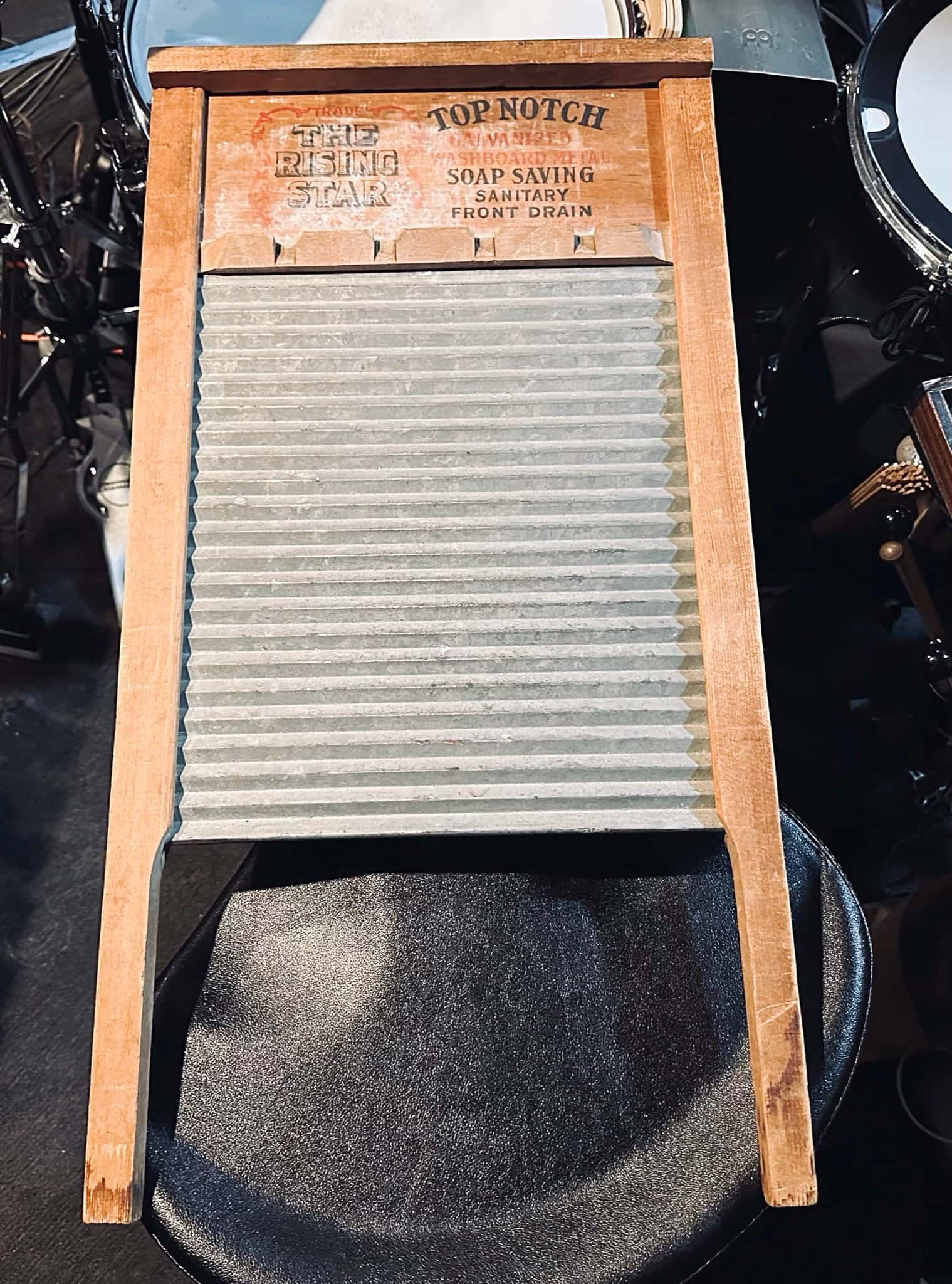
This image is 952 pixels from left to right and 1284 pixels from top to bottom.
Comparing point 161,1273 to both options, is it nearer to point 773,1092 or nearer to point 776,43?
point 773,1092

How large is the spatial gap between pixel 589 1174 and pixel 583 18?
75.3 inches

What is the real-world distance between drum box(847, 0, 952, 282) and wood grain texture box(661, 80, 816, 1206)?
2.41ft

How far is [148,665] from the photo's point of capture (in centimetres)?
123

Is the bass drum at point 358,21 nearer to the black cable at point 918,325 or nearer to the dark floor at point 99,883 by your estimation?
the black cable at point 918,325

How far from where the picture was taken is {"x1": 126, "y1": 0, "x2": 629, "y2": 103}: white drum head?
182 centimetres

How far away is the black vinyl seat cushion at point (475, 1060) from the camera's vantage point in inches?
45.2

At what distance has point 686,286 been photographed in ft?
4.41

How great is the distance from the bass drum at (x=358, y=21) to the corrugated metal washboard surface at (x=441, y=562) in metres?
0.74

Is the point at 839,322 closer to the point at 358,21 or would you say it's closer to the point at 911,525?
the point at 911,525

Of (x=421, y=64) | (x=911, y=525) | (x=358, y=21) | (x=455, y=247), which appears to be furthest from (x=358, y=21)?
(x=911, y=525)

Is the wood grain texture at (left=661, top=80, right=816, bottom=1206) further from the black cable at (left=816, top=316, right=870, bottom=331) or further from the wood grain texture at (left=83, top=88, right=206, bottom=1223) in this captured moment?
the black cable at (left=816, top=316, right=870, bottom=331)

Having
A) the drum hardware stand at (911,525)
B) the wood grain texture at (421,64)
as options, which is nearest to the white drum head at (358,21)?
the wood grain texture at (421,64)

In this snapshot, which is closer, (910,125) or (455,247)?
(455,247)

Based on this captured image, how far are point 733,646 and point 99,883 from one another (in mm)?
1654
